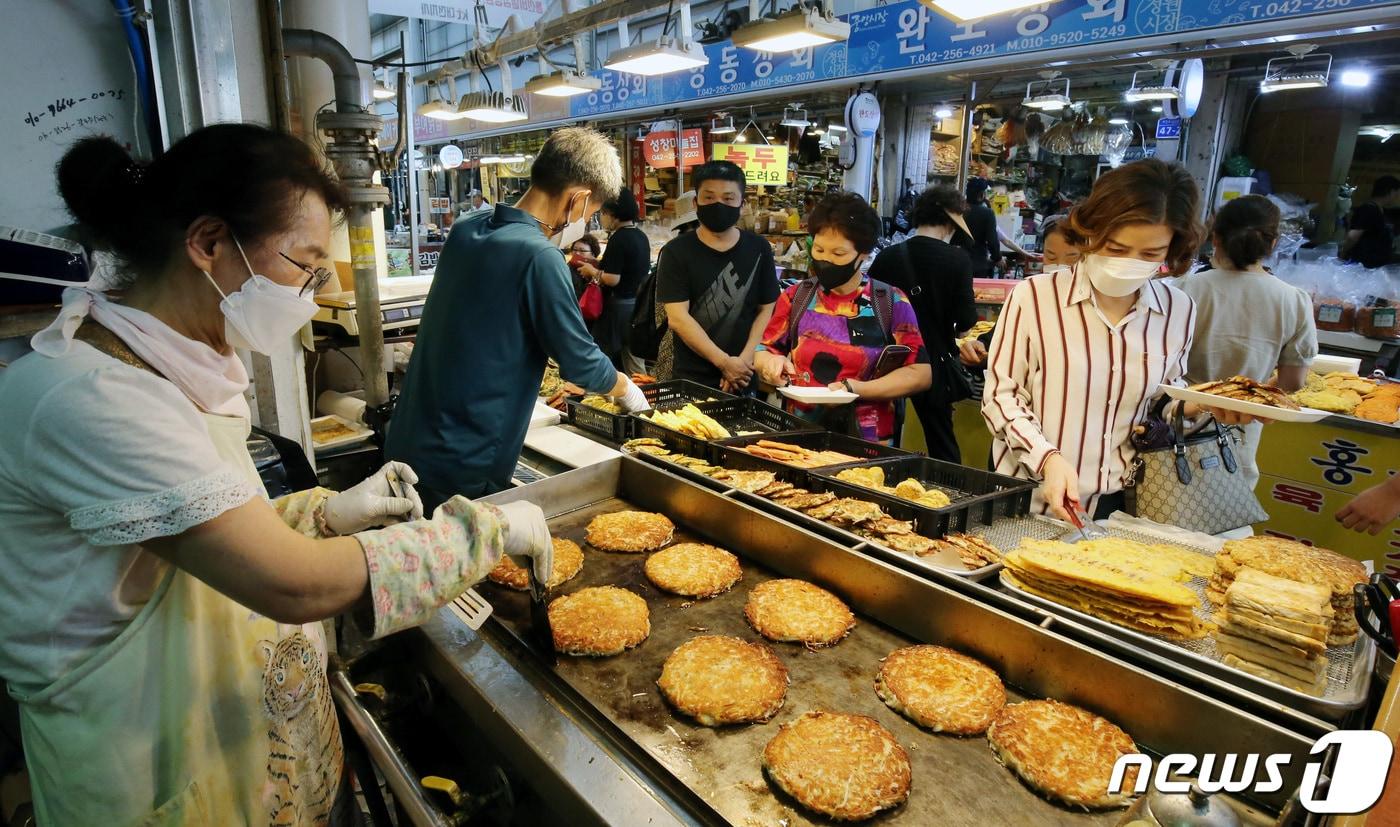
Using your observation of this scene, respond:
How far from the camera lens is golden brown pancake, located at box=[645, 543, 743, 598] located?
2047 mm

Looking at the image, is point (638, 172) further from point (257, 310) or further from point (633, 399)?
point (257, 310)

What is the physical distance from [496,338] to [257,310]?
1.24m

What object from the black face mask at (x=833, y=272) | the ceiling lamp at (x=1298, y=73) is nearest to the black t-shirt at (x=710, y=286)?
the black face mask at (x=833, y=272)

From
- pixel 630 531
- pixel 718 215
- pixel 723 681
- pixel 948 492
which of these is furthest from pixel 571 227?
pixel 723 681

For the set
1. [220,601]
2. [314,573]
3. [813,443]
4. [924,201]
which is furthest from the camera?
[924,201]

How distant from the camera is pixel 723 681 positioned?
5.31ft

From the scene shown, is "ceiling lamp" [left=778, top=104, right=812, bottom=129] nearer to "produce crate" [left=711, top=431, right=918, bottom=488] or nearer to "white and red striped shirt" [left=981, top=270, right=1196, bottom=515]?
"produce crate" [left=711, top=431, right=918, bottom=488]

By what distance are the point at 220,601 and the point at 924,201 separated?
15.1ft

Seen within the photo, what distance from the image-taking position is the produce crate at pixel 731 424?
111 inches

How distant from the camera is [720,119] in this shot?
9.84 meters

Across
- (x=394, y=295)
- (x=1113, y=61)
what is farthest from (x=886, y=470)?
(x=1113, y=61)

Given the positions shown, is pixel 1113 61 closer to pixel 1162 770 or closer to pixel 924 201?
pixel 924 201

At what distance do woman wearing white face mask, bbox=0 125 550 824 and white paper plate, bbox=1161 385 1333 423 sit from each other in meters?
2.15

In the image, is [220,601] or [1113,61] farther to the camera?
[1113,61]
